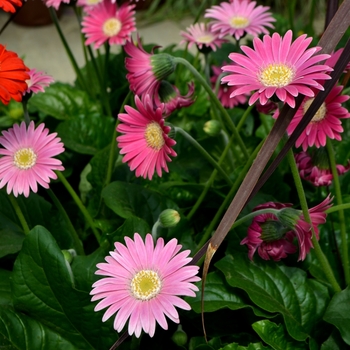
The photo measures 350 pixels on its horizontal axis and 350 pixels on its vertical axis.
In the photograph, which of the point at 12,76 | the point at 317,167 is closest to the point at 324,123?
the point at 317,167

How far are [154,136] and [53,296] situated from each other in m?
0.21

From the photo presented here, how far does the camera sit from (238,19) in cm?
83

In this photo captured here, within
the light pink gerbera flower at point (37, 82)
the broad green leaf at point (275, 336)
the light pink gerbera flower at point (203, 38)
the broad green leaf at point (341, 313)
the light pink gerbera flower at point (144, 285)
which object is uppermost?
the light pink gerbera flower at point (203, 38)

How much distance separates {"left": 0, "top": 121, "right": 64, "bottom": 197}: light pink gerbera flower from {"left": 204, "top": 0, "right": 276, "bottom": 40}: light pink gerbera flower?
1.11 ft

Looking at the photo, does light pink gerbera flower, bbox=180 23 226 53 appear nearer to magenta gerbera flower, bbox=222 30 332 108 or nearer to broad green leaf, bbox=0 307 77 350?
magenta gerbera flower, bbox=222 30 332 108

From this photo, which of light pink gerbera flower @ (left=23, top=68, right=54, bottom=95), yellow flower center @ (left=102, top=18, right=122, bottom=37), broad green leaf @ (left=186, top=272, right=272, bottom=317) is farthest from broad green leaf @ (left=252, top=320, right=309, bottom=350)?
yellow flower center @ (left=102, top=18, right=122, bottom=37)

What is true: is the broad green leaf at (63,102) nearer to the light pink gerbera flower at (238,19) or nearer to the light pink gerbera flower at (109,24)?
the light pink gerbera flower at (109,24)

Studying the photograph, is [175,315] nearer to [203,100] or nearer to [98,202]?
[98,202]

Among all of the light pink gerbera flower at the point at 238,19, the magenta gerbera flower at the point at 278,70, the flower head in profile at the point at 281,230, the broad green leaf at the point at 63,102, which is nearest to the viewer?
the magenta gerbera flower at the point at 278,70

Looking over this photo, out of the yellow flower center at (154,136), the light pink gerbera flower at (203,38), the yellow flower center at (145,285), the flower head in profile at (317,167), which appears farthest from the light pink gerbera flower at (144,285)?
the light pink gerbera flower at (203,38)

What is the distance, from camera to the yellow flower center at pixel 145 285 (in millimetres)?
463

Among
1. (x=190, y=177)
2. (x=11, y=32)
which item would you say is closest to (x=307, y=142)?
(x=190, y=177)

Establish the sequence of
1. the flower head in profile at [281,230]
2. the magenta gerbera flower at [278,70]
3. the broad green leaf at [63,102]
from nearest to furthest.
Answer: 1. the magenta gerbera flower at [278,70]
2. the flower head in profile at [281,230]
3. the broad green leaf at [63,102]

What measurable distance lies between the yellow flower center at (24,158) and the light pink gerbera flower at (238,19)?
356 mm
